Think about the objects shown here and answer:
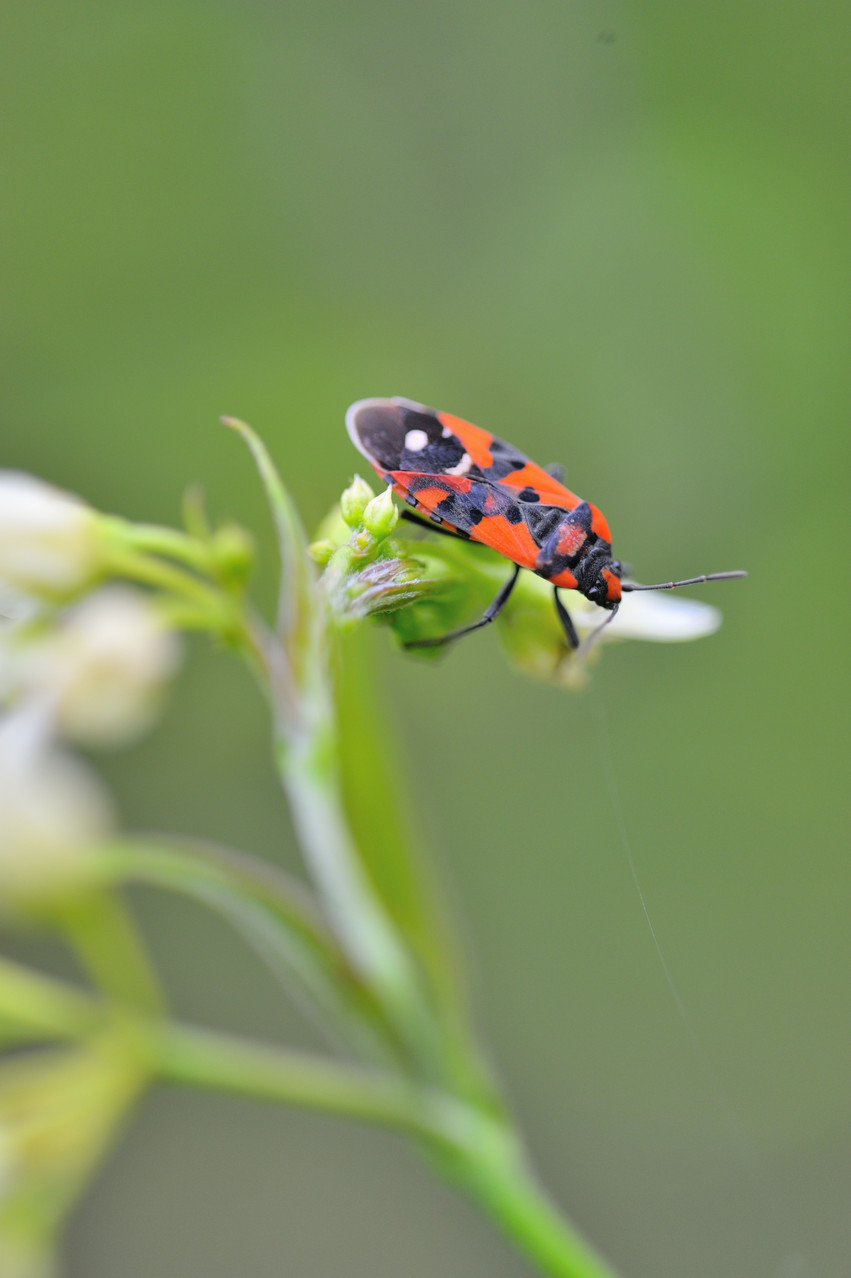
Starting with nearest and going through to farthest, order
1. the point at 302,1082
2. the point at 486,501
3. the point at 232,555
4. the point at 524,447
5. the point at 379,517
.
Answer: the point at 379,517 < the point at 232,555 < the point at 302,1082 < the point at 486,501 < the point at 524,447

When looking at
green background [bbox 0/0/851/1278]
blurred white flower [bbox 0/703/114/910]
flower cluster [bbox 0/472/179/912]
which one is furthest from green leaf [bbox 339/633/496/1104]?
green background [bbox 0/0/851/1278]

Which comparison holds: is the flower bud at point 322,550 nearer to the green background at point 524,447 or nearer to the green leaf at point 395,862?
the green leaf at point 395,862

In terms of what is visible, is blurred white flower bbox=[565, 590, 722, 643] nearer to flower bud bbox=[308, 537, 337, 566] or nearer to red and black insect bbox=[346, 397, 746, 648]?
red and black insect bbox=[346, 397, 746, 648]

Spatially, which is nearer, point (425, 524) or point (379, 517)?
point (379, 517)

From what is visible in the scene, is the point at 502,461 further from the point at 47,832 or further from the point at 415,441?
the point at 47,832

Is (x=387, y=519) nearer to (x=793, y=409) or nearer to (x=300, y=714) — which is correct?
(x=300, y=714)

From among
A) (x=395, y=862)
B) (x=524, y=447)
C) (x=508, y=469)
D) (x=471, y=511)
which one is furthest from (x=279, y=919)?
(x=524, y=447)
